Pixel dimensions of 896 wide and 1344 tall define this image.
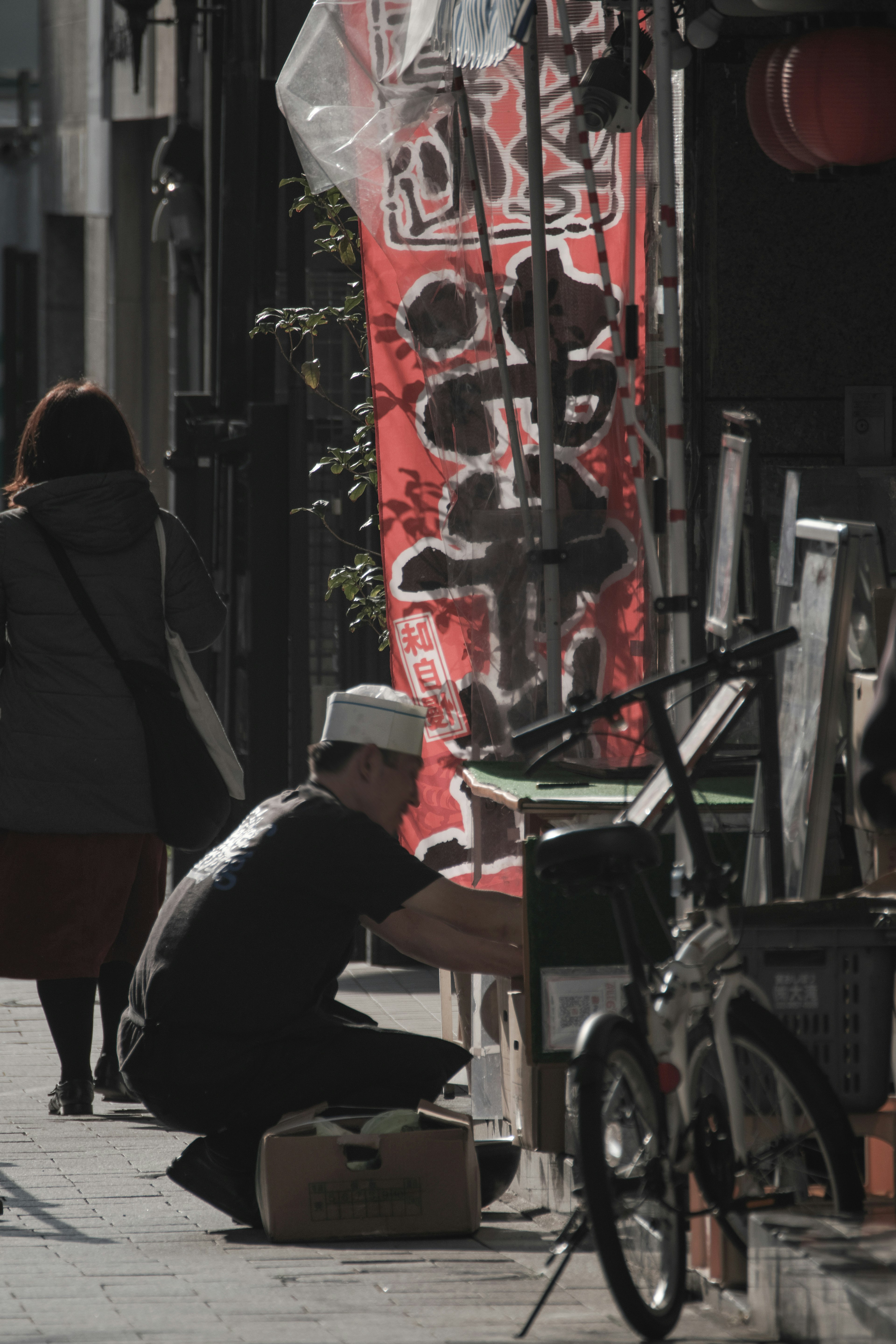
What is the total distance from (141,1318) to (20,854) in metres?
2.46

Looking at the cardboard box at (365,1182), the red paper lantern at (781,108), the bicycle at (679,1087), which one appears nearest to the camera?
the bicycle at (679,1087)

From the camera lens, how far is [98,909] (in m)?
6.67

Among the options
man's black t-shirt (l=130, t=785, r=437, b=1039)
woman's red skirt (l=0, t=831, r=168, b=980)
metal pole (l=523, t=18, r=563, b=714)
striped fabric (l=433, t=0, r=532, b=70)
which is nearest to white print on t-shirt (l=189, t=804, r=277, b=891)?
man's black t-shirt (l=130, t=785, r=437, b=1039)

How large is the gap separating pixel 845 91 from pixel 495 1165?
293 cm

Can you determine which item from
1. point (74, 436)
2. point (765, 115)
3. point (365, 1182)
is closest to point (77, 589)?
point (74, 436)

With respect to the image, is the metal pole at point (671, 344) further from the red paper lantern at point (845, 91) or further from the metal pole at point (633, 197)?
the red paper lantern at point (845, 91)

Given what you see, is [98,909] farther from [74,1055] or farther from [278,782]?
[278,782]

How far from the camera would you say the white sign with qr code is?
529 cm

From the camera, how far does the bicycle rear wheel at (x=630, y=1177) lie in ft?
13.1

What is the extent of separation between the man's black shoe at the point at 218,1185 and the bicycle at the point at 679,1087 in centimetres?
119

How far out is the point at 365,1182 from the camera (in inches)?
200

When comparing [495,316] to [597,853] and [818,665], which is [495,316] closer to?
[818,665]

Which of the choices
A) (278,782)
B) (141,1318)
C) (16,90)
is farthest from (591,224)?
(16,90)

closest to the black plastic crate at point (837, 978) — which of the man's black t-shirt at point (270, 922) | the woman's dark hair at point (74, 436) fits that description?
the man's black t-shirt at point (270, 922)
